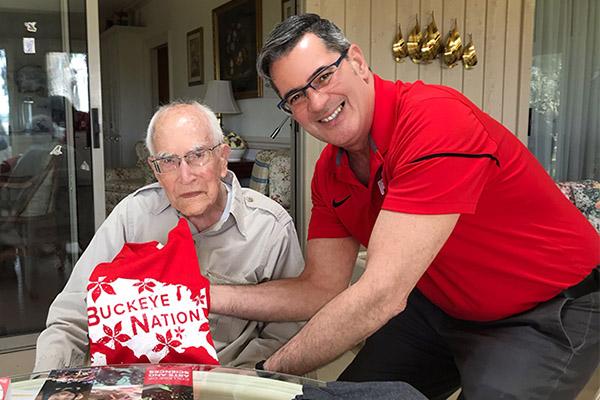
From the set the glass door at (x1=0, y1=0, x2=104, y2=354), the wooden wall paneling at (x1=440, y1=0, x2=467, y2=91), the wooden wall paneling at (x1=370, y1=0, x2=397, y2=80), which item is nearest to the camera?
the glass door at (x1=0, y1=0, x2=104, y2=354)

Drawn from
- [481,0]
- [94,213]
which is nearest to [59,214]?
[94,213]

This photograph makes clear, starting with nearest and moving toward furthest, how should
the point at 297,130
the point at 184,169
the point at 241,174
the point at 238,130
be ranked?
1. the point at 184,169
2. the point at 297,130
3. the point at 241,174
4. the point at 238,130

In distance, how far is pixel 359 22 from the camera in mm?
3758

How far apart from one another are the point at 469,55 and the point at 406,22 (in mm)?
538

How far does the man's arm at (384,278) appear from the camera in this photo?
1143mm

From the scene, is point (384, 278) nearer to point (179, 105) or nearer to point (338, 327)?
point (338, 327)

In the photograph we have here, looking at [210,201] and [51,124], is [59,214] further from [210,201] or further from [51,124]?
[210,201]

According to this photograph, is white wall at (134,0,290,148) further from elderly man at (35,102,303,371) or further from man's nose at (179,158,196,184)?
man's nose at (179,158,196,184)

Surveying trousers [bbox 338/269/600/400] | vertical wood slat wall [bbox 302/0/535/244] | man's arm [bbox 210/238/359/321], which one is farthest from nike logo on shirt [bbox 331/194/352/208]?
vertical wood slat wall [bbox 302/0/535/244]

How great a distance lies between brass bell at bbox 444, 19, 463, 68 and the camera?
4.02 metres

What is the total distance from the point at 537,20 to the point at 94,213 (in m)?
3.48

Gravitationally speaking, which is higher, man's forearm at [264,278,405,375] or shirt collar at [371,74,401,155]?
shirt collar at [371,74,401,155]

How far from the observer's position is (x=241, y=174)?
195 inches

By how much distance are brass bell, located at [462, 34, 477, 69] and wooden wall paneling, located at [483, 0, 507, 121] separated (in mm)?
153
